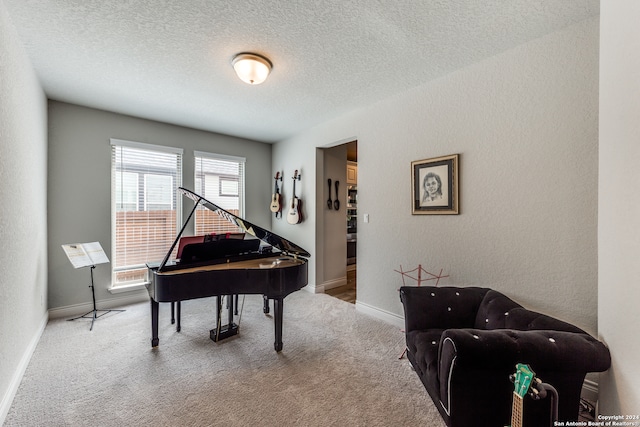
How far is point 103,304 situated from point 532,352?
14.6 ft

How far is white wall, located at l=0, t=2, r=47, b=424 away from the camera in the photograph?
1.75 m

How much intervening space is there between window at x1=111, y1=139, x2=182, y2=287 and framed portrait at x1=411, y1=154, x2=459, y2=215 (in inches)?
134

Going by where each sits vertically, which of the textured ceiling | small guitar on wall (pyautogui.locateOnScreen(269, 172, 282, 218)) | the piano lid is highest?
the textured ceiling

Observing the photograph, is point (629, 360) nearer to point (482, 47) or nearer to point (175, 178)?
point (482, 47)

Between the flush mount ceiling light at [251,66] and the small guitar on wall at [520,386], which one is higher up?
the flush mount ceiling light at [251,66]

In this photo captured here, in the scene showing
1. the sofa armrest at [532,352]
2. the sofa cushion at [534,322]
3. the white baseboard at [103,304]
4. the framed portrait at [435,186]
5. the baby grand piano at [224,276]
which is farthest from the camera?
the white baseboard at [103,304]

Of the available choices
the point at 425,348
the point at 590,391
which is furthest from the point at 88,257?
the point at 590,391

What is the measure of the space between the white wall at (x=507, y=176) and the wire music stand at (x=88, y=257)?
3268mm

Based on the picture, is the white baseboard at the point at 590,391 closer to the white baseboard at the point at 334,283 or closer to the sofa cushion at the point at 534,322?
the sofa cushion at the point at 534,322

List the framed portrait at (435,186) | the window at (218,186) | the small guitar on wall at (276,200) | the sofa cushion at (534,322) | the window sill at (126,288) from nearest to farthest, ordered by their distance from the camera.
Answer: the sofa cushion at (534,322) < the framed portrait at (435,186) < the window sill at (126,288) < the window at (218,186) < the small guitar on wall at (276,200)

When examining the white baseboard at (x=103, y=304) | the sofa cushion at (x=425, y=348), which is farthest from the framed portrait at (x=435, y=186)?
the white baseboard at (x=103, y=304)

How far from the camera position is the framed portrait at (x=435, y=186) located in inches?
101

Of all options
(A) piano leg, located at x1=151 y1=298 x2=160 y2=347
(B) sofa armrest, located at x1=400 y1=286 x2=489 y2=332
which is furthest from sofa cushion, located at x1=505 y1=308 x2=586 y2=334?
(A) piano leg, located at x1=151 y1=298 x2=160 y2=347

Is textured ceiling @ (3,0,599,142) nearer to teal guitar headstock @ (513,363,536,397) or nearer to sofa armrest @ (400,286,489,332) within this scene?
sofa armrest @ (400,286,489,332)
